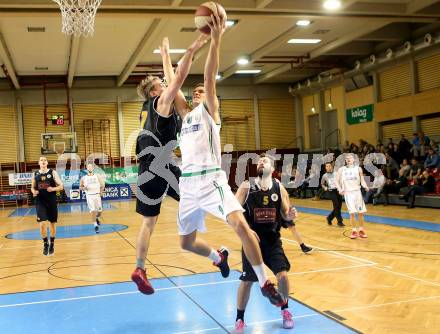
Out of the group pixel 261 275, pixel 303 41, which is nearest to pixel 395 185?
pixel 303 41

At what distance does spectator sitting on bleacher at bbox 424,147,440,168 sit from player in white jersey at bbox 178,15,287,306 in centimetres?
1321

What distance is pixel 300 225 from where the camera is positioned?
43.4ft

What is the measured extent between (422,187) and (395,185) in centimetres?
130

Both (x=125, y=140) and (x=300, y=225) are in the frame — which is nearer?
(x=300, y=225)

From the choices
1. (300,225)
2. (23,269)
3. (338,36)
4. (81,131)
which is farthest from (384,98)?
(23,269)

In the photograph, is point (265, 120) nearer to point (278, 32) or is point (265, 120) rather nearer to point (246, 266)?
point (278, 32)

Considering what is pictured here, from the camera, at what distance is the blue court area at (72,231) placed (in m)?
13.0

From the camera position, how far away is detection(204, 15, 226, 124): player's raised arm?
4.13m

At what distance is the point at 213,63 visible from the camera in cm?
427

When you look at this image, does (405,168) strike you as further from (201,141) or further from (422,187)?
(201,141)

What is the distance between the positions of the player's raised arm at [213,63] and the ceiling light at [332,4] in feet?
34.8

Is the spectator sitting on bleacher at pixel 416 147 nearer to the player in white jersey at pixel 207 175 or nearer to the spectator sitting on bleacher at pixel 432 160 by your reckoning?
the spectator sitting on bleacher at pixel 432 160

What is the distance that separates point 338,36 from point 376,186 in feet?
21.1

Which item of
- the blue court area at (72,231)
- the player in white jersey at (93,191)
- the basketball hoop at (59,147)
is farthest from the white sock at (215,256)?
the basketball hoop at (59,147)
